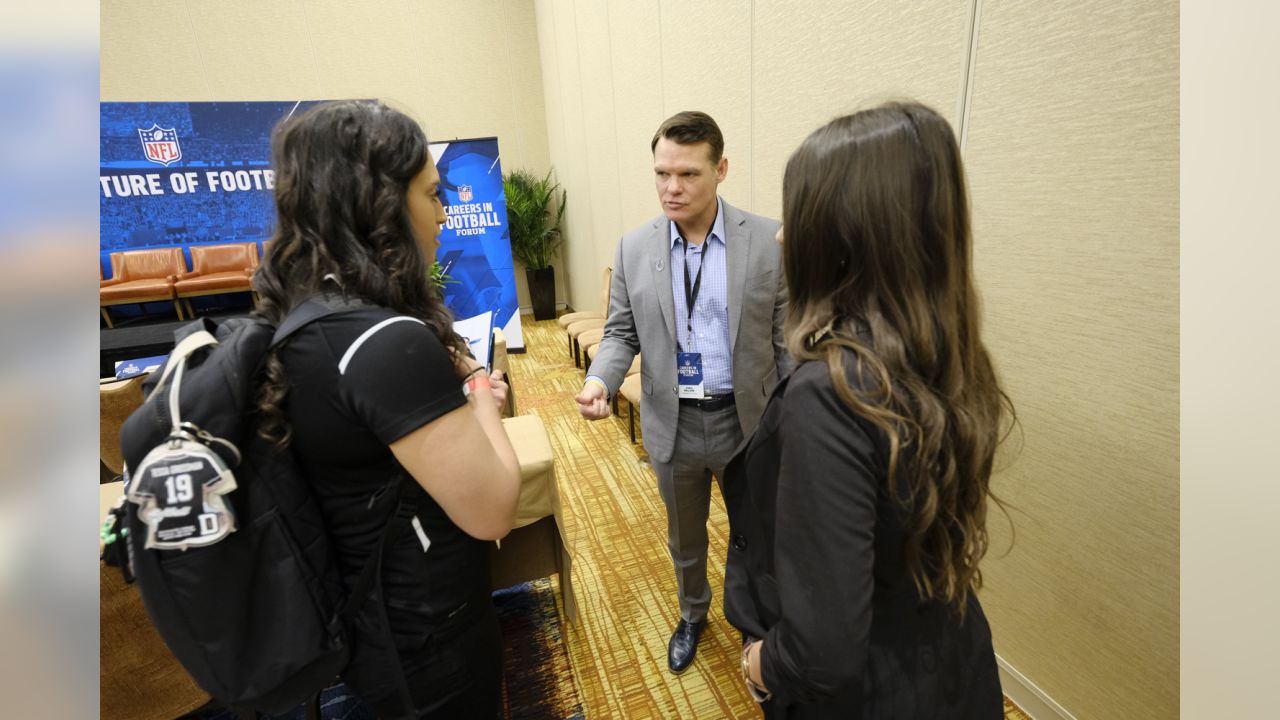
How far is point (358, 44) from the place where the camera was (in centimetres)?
708

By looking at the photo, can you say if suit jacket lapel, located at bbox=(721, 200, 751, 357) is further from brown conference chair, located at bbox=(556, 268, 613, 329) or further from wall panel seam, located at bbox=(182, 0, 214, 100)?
wall panel seam, located at bbox=(182, 0, 214, 100)

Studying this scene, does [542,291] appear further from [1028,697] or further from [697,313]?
[1028,697]

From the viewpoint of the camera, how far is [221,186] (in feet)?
20.9

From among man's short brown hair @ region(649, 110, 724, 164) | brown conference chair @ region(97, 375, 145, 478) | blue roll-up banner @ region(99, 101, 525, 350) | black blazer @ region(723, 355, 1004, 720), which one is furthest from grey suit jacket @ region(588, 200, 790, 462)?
blue roll-up banner @ region(99, 101, 525, 350)

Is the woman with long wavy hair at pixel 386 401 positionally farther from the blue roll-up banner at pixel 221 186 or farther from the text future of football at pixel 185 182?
the text future of football at pixel 185 182

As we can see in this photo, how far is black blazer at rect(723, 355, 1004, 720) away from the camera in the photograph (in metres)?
0.88

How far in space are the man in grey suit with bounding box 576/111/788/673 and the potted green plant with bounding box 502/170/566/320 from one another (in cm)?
593

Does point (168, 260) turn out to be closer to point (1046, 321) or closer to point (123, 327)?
point (123, 327)

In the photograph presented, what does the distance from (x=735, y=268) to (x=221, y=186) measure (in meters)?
6.61

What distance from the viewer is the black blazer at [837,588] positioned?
879 millimetres

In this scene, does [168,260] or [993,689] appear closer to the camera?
[993,689]

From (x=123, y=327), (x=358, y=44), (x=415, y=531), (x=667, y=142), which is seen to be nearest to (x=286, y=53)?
(x=358, y=44)
